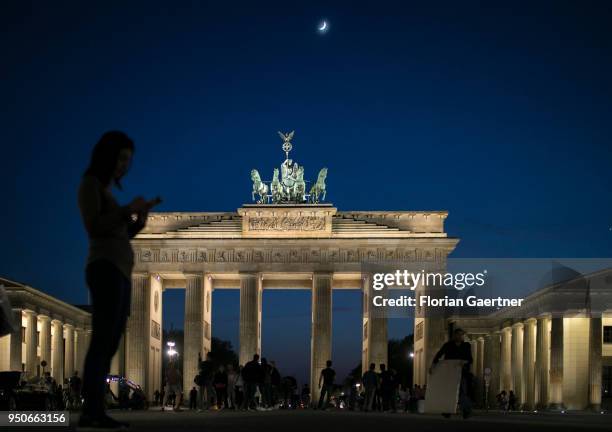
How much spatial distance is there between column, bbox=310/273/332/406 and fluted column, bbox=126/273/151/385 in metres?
11.3

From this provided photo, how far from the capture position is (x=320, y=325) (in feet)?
242

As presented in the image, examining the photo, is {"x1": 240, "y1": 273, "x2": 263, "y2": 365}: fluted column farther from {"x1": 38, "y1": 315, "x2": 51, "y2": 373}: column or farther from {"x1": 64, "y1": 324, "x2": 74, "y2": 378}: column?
{"x1": 64, "y1": 324, "x2": 74, "y2": 378}: column

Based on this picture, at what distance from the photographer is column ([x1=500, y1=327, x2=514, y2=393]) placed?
8738 cm

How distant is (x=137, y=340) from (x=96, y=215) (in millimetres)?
65259

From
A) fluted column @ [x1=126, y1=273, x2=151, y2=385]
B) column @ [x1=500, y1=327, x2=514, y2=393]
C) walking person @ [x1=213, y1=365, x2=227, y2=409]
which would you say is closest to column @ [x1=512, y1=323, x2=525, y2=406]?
column @ [x1=500, y1=327, x2=514, y2=393]

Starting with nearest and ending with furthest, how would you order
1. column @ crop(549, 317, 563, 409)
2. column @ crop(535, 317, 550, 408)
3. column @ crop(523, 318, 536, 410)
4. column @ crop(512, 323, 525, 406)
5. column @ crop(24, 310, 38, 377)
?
column @ crop(549, 317, 563, 409)
column @ crop(535, 317, 550, 408)
column @ crop(523, 318, 536, 410)
column @ crop(24, 310, 38, 377)
column @ crop(512, 323, 525, 406)

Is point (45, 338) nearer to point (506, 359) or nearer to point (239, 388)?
point (506, 359)

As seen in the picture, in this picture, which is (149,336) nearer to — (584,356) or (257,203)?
(257,203)

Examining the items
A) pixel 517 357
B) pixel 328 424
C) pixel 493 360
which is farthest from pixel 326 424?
pixel 493 360

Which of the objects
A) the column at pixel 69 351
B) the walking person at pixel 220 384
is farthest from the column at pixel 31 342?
the walking person at pixel 220 384

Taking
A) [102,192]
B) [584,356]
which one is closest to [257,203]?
[584,356]

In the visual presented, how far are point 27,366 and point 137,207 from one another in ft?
228

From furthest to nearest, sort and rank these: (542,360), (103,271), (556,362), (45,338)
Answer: (45,338)
(542,360)
(556,362)
(103,271)

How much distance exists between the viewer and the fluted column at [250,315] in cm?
7369
